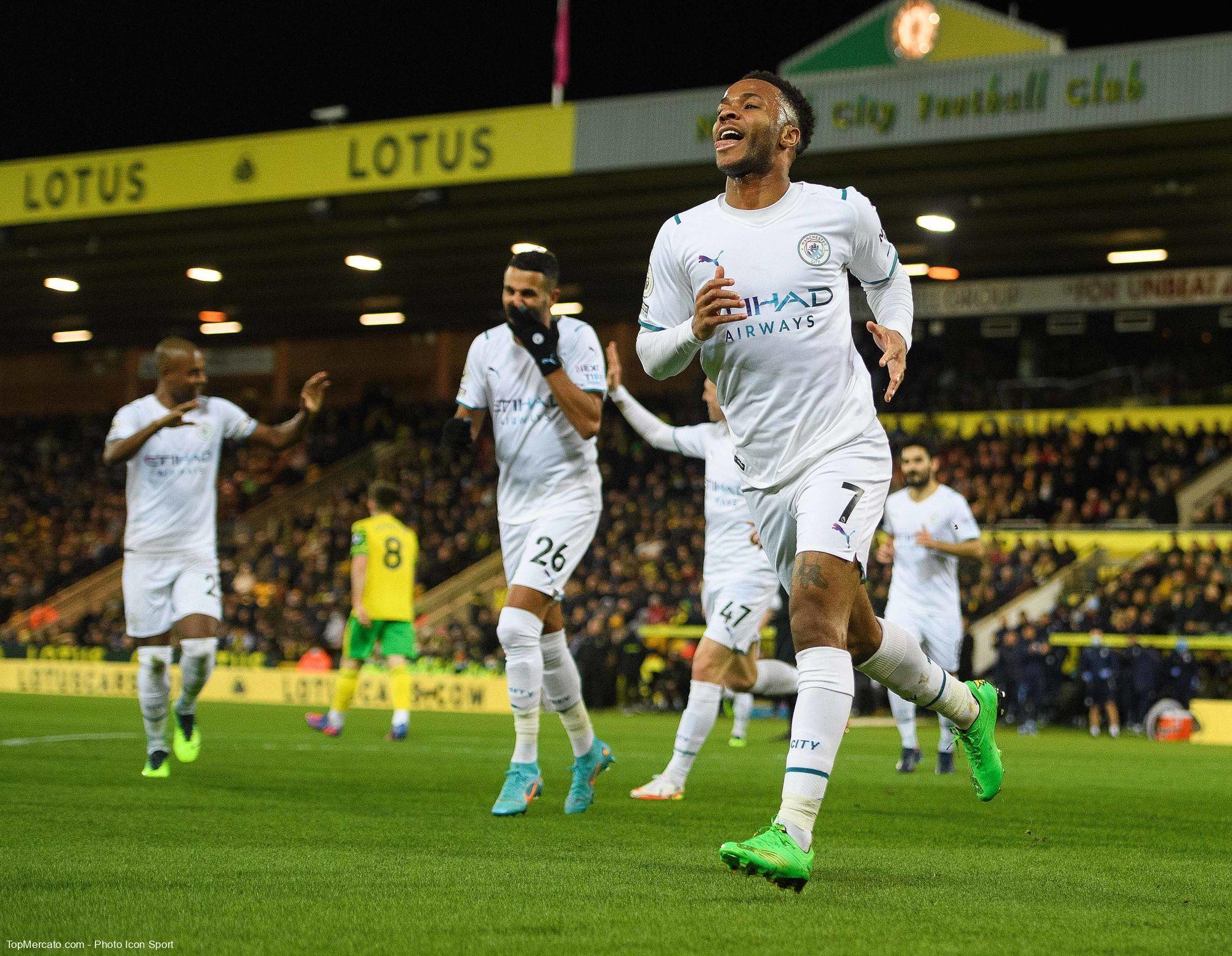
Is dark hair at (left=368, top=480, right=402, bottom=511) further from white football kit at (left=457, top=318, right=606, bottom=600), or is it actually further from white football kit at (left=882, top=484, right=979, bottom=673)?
white football kit at (left=457, top=318, right=606, bottom=600)

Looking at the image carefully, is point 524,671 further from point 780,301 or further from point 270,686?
point 270,686

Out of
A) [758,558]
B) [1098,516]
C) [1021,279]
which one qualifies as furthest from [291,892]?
[1021,279]

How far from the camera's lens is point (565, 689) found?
23.6 ft

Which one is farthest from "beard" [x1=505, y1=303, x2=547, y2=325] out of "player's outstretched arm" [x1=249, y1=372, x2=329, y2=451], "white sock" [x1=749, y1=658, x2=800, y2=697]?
"white sock" [x1=749, y1=658, x2=800, y2=697]

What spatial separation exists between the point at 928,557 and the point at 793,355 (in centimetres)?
581

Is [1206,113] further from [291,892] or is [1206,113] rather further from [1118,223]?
[291,892]

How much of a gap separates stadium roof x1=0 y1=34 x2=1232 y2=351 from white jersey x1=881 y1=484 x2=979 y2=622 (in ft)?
34.8

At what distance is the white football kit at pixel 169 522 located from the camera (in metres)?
8.78

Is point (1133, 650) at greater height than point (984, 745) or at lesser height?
lesser

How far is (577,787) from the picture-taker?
6910mm

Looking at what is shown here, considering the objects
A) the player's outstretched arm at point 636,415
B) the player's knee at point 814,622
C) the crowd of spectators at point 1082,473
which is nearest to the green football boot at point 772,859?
the player's knee at point 814,622

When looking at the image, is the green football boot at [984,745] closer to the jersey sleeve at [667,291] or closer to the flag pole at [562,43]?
the jersey sleeve at [667,291]

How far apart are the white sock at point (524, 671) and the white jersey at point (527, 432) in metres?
0.55

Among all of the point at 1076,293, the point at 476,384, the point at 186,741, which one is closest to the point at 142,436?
the point at 186,741
